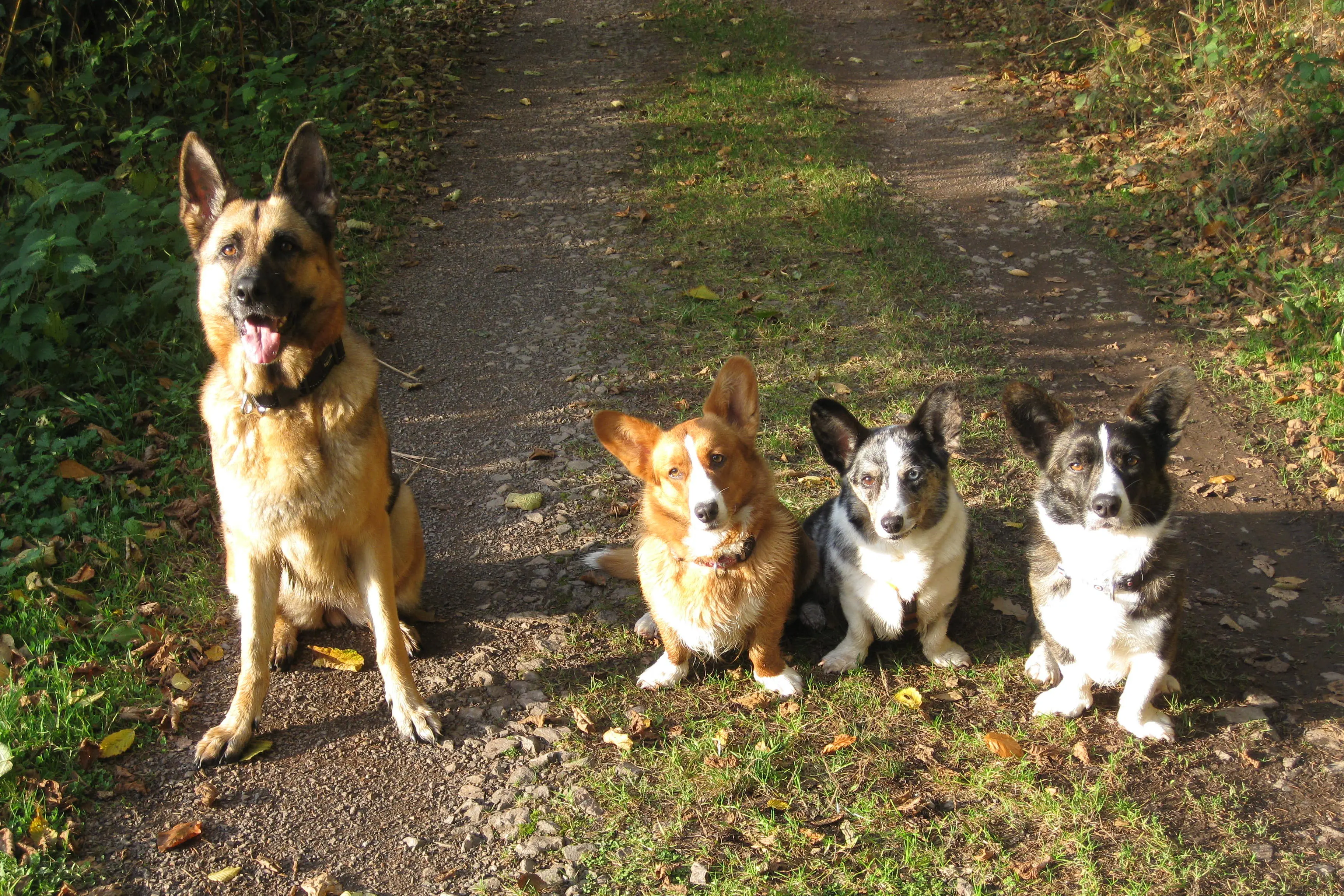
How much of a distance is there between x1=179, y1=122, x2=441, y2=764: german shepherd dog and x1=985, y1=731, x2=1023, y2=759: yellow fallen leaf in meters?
2.20

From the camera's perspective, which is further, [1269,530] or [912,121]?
[912,121]

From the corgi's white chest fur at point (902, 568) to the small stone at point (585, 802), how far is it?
1.34 meters

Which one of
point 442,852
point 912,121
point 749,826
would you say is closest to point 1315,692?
point 749,826

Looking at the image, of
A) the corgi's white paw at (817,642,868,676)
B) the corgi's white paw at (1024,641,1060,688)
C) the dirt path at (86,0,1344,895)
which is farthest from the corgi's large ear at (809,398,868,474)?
the dirt path at (86,0,1344,895)

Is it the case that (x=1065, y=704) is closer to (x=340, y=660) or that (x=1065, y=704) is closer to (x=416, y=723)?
(x=416, y=723)

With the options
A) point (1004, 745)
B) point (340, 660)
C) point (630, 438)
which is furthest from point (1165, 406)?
point (340, 660)

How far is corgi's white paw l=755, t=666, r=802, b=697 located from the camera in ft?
13.3

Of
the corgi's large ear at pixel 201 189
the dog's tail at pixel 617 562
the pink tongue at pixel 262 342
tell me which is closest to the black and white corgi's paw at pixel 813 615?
the dog's tail at pixel 617 562

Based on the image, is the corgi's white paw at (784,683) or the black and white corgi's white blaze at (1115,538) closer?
the black and white corgi's white blaze at (1115,538)

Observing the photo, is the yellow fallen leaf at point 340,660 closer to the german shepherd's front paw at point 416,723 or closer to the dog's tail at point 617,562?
the german shepherd's front paw at point 416,723

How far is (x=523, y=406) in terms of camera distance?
6.30m

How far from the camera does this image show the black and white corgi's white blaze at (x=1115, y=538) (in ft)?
11.8

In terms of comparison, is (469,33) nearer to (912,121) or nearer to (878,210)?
(912,121)

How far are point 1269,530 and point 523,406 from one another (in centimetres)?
432
